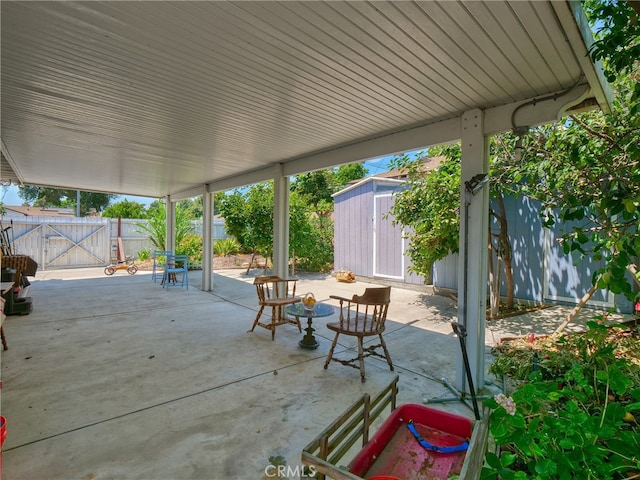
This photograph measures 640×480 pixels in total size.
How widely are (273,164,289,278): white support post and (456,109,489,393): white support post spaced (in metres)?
3.12

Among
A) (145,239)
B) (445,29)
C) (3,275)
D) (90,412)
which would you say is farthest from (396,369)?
(145,239)

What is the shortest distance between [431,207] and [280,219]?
2.43 m

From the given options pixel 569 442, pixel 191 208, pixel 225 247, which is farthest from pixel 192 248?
pixel 569 442

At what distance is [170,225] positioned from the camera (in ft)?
31.6

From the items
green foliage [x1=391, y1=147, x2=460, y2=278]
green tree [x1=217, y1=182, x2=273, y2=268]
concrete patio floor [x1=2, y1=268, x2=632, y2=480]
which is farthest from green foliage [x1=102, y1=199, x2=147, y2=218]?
green foliage [x1=391, y1=147, x2=460, y2=278]

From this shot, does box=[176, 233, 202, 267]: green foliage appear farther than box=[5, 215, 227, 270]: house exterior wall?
Yes

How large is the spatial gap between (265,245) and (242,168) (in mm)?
3588

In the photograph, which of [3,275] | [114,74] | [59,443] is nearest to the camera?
[59,443]

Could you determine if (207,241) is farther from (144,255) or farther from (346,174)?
(346,174)

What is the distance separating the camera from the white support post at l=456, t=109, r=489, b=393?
286cm

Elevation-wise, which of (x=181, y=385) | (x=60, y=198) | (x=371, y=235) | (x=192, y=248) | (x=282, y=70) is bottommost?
(x=181, y=385)

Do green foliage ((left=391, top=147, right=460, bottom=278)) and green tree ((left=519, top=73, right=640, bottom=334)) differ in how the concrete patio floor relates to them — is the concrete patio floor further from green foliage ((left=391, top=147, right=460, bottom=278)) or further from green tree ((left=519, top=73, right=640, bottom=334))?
green tree ((left=519, top=73, right=640, bottom=334))

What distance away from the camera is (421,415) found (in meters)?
1.72

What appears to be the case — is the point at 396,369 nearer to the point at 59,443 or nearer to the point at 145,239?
the point at 59,443
